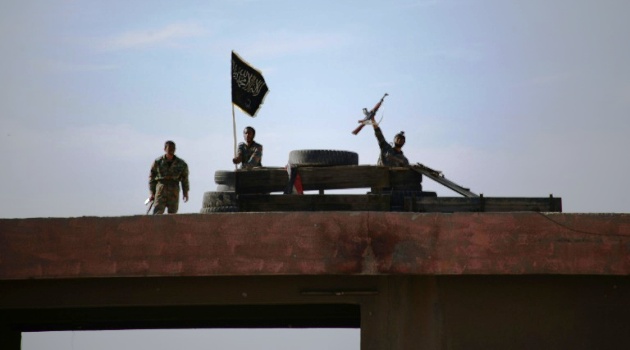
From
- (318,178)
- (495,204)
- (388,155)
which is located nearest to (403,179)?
(318,178)

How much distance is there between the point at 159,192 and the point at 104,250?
144 inches

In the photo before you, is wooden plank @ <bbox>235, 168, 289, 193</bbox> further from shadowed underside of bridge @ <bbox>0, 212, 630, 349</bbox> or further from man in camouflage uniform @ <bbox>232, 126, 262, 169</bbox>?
shadowed underside of bridge @ <bbox>0, 212, 630, 349</bbox>

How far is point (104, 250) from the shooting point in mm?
12102

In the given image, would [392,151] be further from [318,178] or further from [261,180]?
[261,180]

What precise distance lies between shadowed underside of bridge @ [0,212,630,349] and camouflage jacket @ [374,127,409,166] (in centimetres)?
473

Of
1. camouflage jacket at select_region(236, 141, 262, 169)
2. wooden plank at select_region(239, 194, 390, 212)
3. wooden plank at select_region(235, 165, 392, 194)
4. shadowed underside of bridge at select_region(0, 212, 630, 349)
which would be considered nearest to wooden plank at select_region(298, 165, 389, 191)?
wooden plank at select_region(235, 165, 392, 194)

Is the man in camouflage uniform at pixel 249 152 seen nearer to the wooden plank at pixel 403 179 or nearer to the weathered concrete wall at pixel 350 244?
the wooden plank at pixel 403 179

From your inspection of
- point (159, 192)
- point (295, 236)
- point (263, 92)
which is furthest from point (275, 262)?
point (263, 92)

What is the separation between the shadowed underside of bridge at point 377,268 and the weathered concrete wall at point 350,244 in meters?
0.01

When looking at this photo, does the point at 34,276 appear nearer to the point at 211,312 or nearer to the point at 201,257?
the point at 201,257

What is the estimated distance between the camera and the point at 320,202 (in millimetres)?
14336

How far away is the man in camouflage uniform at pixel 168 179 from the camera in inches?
619

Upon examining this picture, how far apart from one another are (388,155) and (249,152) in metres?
2.04

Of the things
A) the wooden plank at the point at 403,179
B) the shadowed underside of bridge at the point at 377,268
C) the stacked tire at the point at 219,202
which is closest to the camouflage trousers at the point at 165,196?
the stacked tire at the point at 219,202
